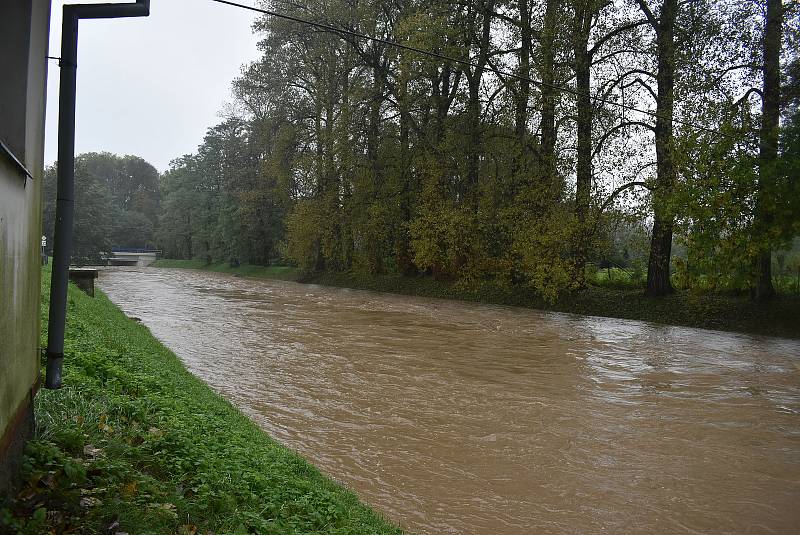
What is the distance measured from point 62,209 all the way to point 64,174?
271mm

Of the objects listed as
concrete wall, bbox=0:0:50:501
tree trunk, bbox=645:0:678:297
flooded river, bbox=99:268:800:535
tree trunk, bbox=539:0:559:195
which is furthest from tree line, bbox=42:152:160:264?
tree trunk, bbox=645:0:678:297

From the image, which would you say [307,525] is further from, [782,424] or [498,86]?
[498,86]

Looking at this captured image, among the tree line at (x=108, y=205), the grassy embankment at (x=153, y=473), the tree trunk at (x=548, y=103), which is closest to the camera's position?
the grassy embankment at (x=153, y=473)

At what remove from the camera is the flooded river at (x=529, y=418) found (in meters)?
5.88

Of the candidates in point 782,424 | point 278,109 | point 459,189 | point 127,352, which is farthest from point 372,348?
point 278,109

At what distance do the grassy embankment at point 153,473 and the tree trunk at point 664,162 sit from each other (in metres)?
17.2

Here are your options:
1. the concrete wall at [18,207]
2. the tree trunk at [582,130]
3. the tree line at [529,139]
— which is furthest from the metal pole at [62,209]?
the tree trunk at [582,130]

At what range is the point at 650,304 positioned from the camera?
22531 mm

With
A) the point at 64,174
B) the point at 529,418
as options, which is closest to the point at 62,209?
the point at 64,174

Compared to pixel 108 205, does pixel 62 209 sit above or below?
below

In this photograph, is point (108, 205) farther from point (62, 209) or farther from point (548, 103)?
point (62, 209)

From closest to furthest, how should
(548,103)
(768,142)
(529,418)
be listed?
(529,418) < (768,142) < (548,103)

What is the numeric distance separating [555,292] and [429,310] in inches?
193

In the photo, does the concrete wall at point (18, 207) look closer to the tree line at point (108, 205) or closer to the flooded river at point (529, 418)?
the flooded river at point (529, 418)
